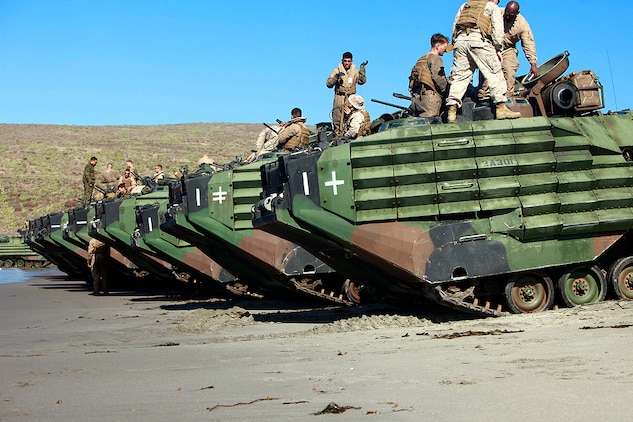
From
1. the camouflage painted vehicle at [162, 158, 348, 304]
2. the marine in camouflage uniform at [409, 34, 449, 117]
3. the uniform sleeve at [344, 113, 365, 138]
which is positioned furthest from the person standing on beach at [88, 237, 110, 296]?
the marine in camouflage uniform at [409, 34, 449, 117]

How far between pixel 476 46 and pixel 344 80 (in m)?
6.17

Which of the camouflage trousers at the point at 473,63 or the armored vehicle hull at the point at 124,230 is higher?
the camouflage trousers at the point at 473,63

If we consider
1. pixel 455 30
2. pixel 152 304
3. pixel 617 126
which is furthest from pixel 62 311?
pixel 617 126

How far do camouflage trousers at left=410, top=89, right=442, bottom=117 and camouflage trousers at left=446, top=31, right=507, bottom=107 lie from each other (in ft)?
3.95

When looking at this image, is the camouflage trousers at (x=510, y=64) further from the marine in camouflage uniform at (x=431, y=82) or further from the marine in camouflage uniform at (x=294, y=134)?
the marine in camouflage uniform at (x=294, y=134)

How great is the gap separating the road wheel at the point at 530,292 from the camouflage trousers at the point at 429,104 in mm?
3579

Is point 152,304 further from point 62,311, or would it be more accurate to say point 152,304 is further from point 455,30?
point 455,30

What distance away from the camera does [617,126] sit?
50.4 feet

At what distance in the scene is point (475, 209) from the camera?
543 inches

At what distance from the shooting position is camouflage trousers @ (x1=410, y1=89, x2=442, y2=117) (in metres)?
16.7

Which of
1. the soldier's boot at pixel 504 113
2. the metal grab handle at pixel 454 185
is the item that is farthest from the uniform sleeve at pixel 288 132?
the metal grab handle at pixel 454 185

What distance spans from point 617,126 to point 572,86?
2.98ft

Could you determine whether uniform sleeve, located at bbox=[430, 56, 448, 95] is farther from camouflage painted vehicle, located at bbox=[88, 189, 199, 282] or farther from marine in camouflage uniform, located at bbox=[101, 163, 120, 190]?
marine in camouflage uniform, located at bbox=[101, 163, 120, 190]

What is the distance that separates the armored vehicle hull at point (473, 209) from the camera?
13.7m
